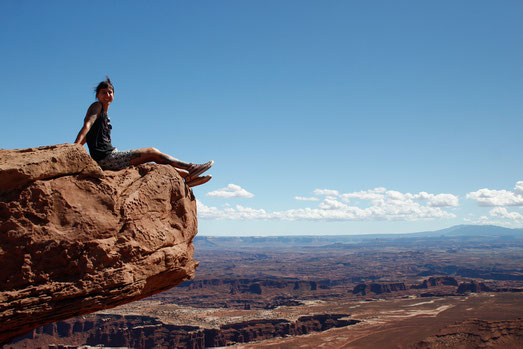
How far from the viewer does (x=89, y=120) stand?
6.13 m

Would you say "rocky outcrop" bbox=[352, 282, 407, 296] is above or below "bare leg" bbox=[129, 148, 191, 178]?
below

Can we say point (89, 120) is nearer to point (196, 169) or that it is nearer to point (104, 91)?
point (104, 91)

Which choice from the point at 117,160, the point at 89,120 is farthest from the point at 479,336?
the point at 89,120

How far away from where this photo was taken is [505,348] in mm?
36875

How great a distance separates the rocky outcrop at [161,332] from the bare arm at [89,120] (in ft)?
155

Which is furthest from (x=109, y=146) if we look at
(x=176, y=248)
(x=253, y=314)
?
(x=253, y=314)

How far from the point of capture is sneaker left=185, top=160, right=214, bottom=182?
7.10 metres

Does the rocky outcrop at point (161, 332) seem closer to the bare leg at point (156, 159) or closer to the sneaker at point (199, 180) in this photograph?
the sneaker at point (199, 180)

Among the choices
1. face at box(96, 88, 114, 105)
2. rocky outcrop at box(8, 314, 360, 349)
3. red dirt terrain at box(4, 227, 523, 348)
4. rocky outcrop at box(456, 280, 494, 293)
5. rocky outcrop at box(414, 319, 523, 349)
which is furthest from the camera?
rocky outcrop at box(456, 280, 494, 293)

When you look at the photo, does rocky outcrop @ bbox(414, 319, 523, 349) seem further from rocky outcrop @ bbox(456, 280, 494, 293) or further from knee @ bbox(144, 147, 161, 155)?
rocky outcrop @ bbox(456, 280, 494, 293)

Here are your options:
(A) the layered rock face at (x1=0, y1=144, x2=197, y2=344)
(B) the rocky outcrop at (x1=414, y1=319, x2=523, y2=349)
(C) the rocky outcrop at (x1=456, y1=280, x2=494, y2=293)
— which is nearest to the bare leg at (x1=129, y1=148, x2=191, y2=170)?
(A) the layered rock face at (x1=0, y1=144, x2=197, y2=344)

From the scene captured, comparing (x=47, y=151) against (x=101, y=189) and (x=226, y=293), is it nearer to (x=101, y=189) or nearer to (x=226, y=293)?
(x=101, y=189)

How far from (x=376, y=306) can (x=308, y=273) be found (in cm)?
7588

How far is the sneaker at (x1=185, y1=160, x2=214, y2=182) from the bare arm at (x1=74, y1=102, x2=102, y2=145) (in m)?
1.76
